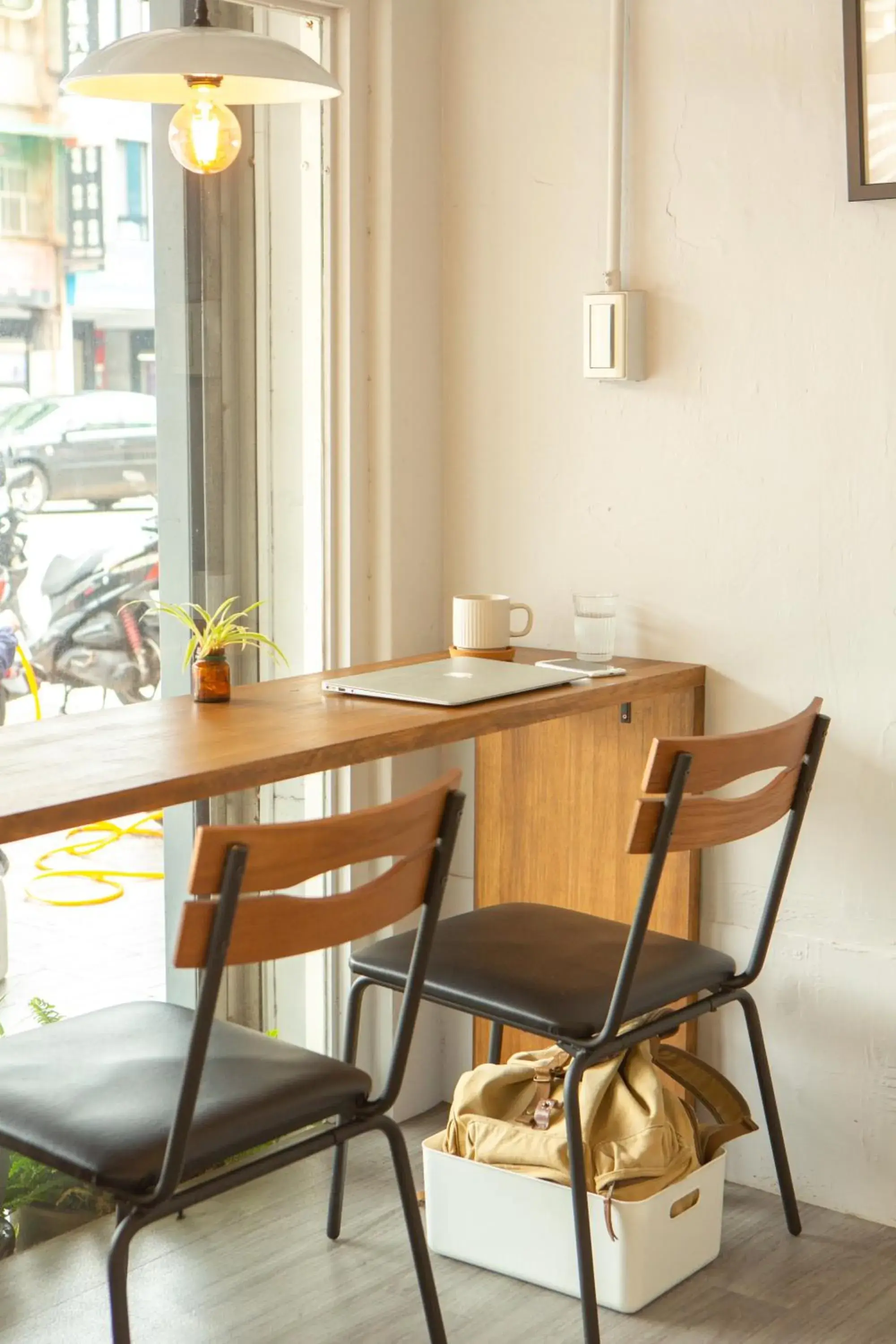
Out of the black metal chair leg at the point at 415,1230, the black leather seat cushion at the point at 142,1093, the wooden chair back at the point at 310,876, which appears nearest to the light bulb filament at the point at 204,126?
the wooden chair back at the point at 310,876

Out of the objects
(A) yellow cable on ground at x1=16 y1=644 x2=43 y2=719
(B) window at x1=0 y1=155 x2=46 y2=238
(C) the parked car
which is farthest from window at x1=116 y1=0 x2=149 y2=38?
(A) yellow cable on ground at x1=16 y1=644 x2=43 y2=719

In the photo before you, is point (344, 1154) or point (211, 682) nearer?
point (211, 682)

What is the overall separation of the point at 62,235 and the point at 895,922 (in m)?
1.58

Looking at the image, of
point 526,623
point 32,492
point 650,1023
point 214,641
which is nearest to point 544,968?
point 650,1023

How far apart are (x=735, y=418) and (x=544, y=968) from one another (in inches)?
35.6

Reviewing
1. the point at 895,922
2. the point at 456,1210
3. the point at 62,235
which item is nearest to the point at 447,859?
the point at 456,1210

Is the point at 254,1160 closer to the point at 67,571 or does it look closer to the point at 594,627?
the point at 67,571

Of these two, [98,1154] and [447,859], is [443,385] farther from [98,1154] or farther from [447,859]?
[98,1154]

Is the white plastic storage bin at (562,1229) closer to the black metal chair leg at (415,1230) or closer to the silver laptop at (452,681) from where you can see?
the black metal chair leg at (415,1230)

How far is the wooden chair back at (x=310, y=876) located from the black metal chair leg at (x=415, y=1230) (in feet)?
0.97

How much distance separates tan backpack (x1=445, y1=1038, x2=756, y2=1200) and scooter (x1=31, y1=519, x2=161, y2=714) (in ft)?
2.61

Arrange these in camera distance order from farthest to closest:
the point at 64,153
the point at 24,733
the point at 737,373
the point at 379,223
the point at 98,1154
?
1. the point at 379,223
2. the point at 737,373
3. the point at 64,153
4. the point at 24,733
5. the point at 98,1154

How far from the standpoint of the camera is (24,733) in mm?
1992

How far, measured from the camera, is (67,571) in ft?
7.84
